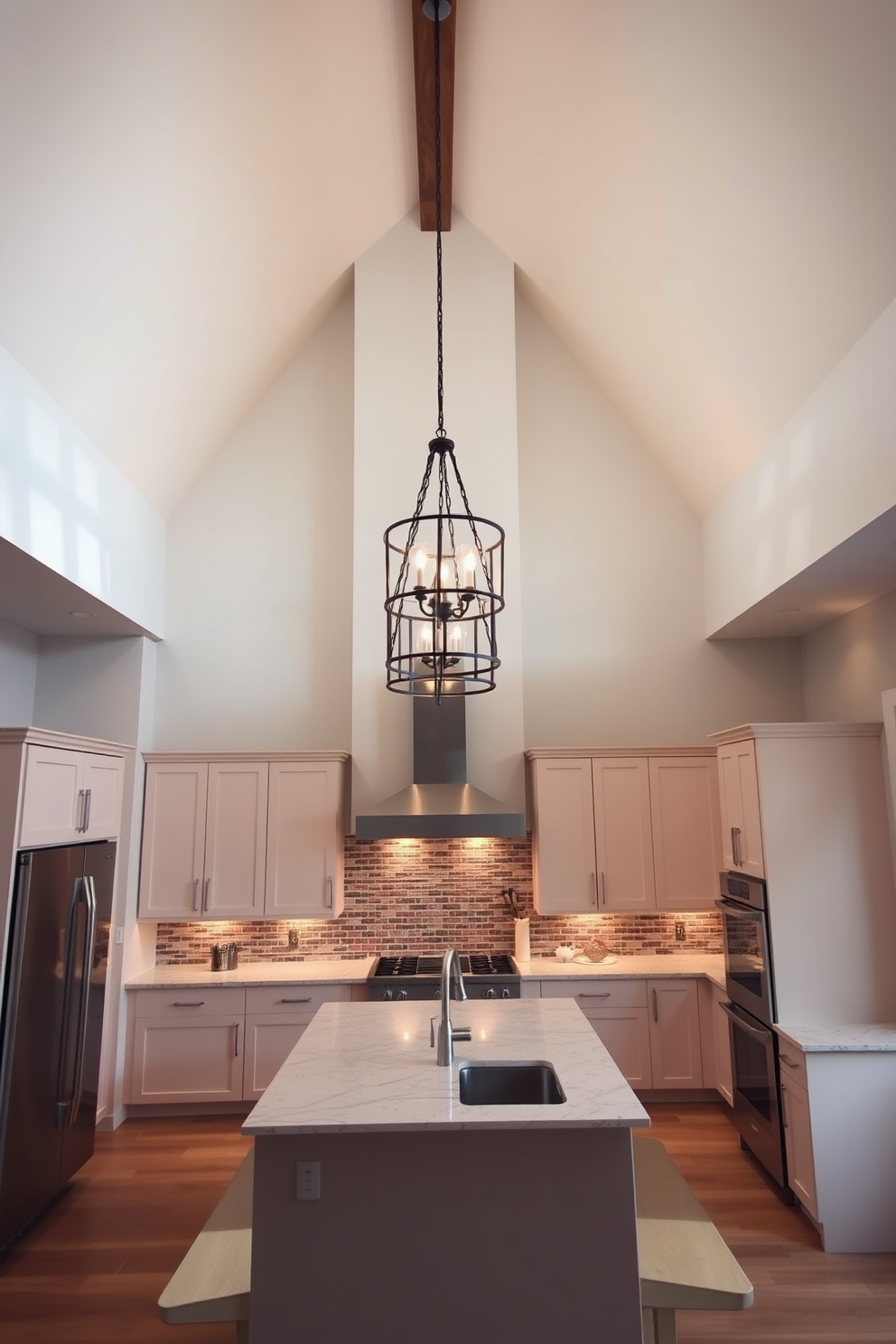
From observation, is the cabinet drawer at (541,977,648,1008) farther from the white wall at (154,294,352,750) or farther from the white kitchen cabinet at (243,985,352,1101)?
the white wall at (154,294,352,750)

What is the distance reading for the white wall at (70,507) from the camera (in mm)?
3537

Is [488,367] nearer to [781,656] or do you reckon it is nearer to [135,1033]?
[781,656]

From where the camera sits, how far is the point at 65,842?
3.89m

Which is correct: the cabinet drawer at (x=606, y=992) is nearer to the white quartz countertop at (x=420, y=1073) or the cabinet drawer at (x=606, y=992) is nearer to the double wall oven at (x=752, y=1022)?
the double wall oven at (x=752, y=1022)

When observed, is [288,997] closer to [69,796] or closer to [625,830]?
[69,796]

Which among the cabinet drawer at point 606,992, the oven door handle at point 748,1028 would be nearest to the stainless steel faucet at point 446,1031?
the oven door handle at point 748,1028

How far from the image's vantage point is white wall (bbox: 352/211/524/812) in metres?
5.36

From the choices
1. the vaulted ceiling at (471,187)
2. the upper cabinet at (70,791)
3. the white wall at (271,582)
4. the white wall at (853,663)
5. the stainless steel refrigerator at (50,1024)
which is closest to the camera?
the vaulted ceiling at (471,187)

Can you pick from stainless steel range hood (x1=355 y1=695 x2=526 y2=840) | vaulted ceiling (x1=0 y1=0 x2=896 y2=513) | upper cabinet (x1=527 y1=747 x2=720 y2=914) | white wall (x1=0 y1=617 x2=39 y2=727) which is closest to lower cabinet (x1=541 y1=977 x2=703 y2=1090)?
upper cabinet (x1=527 y1=747 x2=720 y2=914)

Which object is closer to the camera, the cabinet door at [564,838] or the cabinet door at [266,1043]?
the cabinet door at [266,1043]

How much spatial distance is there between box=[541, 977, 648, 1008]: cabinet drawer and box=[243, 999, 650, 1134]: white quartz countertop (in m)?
1.20

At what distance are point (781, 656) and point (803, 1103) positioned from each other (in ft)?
9.96

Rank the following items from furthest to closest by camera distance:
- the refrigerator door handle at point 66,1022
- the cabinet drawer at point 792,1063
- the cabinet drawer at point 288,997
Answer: the cabinet drawer at point 288,997
the refrigerator door handle at point 66,1022
the cabinet drawer at point 792,1063

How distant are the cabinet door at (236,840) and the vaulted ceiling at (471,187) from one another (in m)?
1.94
